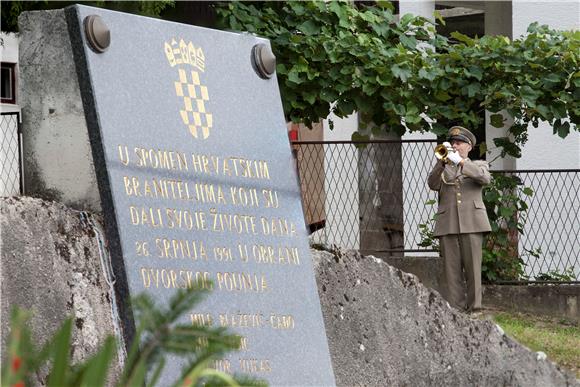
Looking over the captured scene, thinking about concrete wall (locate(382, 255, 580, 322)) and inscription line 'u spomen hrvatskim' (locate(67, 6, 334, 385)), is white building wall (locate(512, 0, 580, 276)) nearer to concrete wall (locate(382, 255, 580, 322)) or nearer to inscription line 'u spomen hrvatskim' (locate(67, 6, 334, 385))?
concrete wall (locate(382, 255, 580, 322))

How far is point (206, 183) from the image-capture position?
4641 millimetres

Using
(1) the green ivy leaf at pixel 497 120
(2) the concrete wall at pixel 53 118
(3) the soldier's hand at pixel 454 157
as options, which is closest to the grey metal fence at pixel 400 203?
(1) the green ivy leaf at pixel 497 120

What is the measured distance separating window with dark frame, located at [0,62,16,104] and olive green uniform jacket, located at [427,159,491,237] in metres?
6.71

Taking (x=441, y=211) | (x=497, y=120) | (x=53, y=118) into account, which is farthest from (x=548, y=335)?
(x=53, y=118)

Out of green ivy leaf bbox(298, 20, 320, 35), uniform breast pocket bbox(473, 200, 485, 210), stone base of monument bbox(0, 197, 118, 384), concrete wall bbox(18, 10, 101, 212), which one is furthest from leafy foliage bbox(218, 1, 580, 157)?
stone base of monument bbox(0, 197, 118, 384)

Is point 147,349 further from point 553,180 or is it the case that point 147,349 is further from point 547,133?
point 547,133

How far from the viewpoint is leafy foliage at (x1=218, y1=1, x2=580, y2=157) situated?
1031 centimetres

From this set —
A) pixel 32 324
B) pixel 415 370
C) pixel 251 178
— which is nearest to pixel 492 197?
pixel 415 370

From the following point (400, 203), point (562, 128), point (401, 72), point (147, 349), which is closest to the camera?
point (147, 349)

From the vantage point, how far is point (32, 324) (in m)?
4.13

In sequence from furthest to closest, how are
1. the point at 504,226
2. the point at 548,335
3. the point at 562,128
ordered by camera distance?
the point at 504,226 < the point at 562,128 < the point at 548,335

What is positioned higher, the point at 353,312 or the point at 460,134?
the point at 460,134

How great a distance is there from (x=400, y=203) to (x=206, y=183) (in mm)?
Answer: 8265

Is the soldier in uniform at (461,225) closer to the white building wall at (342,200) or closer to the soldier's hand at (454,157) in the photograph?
the soldier's hand at (454,157)
